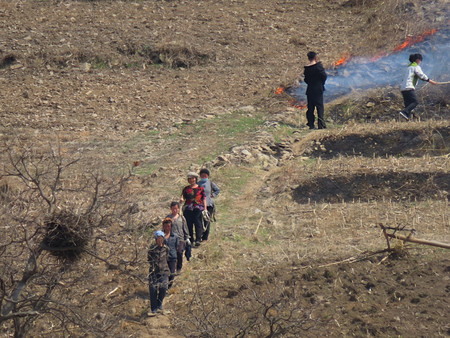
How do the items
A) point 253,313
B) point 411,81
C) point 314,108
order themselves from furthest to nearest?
1. point 314,108
2. point 411,81
3. point 253,313

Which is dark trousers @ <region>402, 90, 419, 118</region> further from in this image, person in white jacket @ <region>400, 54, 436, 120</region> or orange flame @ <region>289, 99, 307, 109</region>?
orange flame @ <region>289, 99, 307, 109</region>

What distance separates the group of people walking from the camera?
891cm

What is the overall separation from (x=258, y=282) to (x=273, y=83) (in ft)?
31.2

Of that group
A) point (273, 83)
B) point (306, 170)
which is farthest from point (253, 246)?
point (273, 83)

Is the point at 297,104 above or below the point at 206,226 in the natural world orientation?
above

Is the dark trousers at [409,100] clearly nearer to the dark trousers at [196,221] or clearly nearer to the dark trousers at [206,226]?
the dark trousers at [206,226]

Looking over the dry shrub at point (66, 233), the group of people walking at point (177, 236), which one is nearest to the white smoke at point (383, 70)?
the group of people walking at point (177, 236)

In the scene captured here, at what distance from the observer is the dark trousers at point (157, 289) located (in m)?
8.81

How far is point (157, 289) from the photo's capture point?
8.96m

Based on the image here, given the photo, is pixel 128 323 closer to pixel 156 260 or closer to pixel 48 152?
pixel 156 260

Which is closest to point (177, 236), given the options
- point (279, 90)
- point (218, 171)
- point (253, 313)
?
point (253, 313)

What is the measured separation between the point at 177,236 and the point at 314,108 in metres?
6.56

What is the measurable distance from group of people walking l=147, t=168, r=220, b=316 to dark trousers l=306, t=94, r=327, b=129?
4734 mm

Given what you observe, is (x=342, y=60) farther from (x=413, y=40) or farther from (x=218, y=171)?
(x=218, y=171)
